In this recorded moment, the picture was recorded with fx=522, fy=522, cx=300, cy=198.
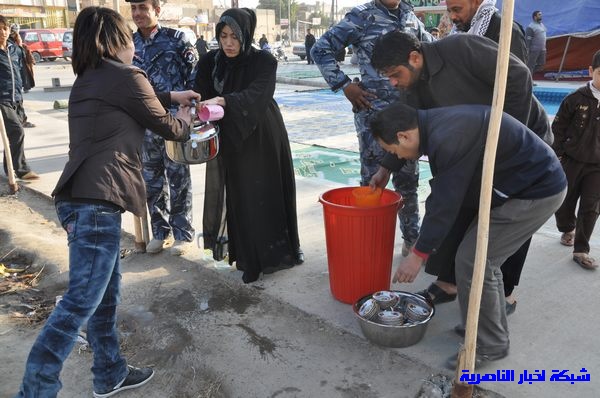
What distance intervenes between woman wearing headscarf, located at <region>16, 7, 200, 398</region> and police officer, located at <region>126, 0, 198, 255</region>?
1478 millimetres

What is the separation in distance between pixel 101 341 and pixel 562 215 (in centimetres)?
320

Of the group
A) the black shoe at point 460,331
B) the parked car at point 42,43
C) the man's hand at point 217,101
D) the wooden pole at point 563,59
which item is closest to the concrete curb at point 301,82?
the wooden pole at point 563,59

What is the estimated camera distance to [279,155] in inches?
134

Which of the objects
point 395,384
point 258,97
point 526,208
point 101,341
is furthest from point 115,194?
point 526,208

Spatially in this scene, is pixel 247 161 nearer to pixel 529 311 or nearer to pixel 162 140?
pixel 162 140

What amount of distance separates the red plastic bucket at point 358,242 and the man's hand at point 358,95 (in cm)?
62

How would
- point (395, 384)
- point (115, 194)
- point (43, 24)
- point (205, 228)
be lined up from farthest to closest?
point (43, 24)
point (205, 228)
point (395, 384)
point (115, 194)

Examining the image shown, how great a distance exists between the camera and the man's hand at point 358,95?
339cm

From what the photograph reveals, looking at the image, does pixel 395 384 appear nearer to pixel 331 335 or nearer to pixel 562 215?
pixel 331 335

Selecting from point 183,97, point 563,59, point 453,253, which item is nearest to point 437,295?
point 453,253

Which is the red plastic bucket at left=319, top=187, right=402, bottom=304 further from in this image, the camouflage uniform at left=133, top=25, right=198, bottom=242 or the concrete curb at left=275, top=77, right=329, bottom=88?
the concrete curb at left=275, top=77, right=329, bottom=88

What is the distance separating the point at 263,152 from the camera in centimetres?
333

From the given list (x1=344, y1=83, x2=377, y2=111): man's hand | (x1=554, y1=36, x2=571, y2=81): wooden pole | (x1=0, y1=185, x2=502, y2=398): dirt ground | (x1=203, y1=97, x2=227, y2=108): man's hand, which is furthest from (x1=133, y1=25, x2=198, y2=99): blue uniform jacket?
(x1=554, y1=36, x2=571, y2=81): wooden pole

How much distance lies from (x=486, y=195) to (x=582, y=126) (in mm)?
1970
